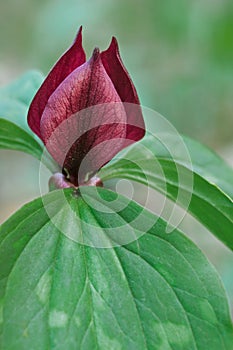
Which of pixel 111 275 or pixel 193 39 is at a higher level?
pixel 193 39

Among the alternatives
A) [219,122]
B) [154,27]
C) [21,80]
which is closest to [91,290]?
[21,80]

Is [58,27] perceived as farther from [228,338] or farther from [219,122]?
[228,338]

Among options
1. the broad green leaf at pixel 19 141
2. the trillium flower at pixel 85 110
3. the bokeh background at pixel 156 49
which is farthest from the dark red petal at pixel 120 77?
the bokeh background at pixel 156 49

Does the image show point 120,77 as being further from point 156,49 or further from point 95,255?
point 156,49

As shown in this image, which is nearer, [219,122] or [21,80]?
[21,80]

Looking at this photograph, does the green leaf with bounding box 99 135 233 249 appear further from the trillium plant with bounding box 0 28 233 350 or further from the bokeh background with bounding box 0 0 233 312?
the bokeh background with bounding box 0 0 233 312

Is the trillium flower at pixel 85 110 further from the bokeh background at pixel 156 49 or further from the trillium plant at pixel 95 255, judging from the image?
the bokeh background at pixel 156 49

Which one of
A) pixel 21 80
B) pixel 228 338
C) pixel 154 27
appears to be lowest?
pixel 228 338
